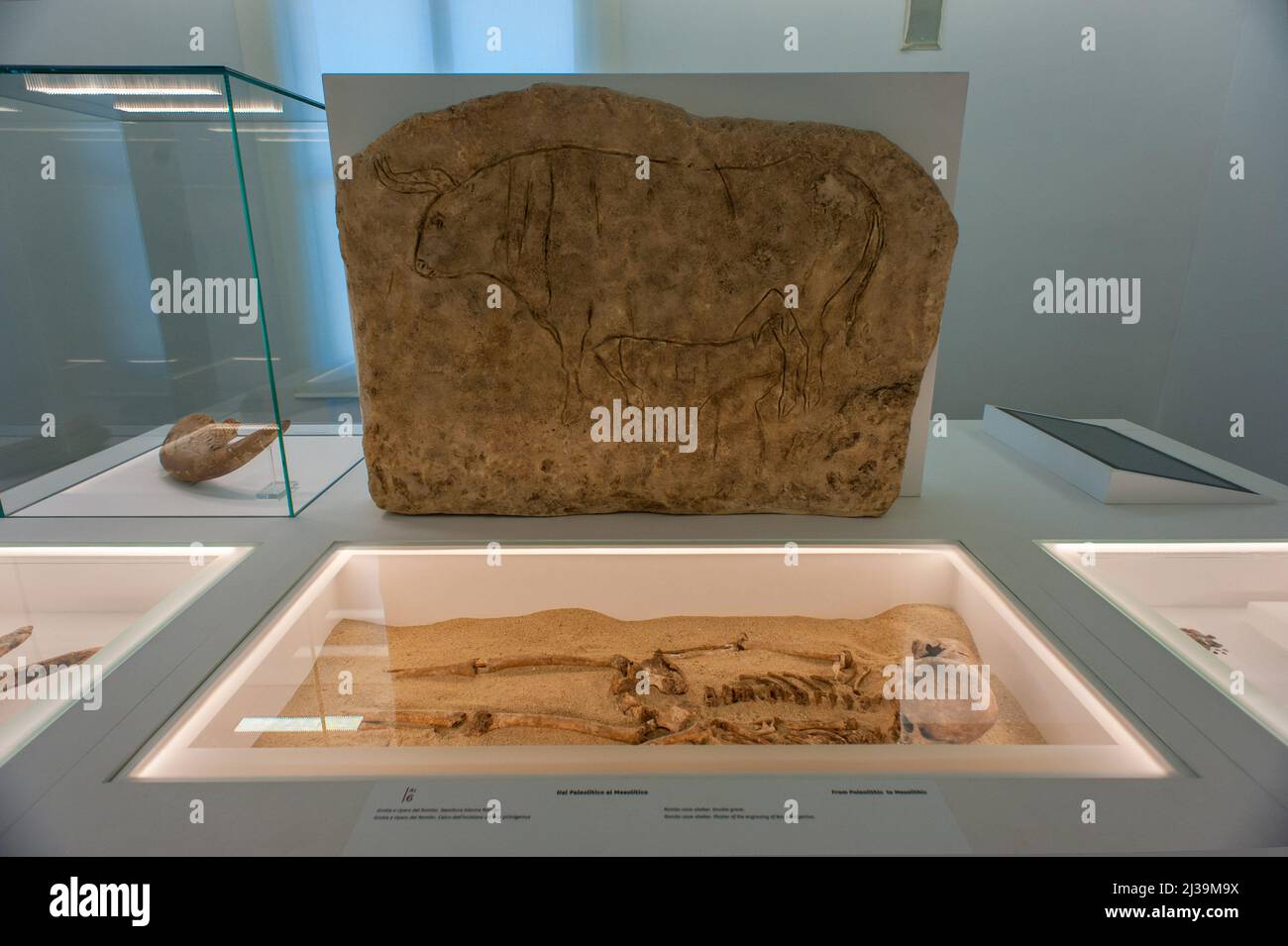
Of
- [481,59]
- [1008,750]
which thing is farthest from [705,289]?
[481,59]

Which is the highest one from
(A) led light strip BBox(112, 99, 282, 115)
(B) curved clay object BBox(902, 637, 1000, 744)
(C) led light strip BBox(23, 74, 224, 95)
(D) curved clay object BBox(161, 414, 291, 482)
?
(C) led light strip BBox(23, 74, 224, 95)

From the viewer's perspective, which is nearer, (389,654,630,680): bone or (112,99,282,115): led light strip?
(389,654,630,680): bone

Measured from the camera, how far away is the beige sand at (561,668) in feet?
6.44

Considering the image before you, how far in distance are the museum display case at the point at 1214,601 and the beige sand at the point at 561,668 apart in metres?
0.48

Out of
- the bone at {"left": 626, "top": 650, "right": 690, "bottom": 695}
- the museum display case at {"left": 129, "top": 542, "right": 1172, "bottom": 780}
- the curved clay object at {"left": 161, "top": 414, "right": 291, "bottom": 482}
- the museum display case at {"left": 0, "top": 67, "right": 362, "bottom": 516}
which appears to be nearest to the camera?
the museum display case at {"left": 129, "top": 542, "right": 1172, "bottom": 780}

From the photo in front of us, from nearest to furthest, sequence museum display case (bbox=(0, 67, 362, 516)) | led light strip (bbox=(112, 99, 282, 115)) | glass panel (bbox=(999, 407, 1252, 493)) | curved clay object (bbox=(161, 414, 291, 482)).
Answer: led light strip (bbox=(112, 99, 282, 115))
museum display case (bbox=(0, 67, 362, 516))
curved clay object (bbox=(161, 414, 291, 482))
glass panel (bbox=(999, 407, 1252, 493))

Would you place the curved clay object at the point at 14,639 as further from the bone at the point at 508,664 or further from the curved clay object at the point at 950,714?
the curved clay object at the point at 950,714

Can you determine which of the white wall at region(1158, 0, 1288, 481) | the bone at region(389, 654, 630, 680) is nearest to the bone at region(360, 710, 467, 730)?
the bone at region(389, 654, 630, 680)

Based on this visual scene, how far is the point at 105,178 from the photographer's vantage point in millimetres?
2709

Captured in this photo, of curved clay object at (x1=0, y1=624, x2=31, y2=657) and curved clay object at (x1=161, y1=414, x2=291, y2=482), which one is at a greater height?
curved clay object at (x1=161, y1=414, x2=291, y2=482)

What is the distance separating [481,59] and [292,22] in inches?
46.9

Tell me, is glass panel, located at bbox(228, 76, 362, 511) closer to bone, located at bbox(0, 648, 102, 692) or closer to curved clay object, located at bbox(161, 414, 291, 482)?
curved clay object, located at bbox(161, 414, 291, 482)

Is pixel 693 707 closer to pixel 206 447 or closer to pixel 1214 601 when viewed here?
pixel 1214 601

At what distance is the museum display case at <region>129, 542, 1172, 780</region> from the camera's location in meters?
1.69
